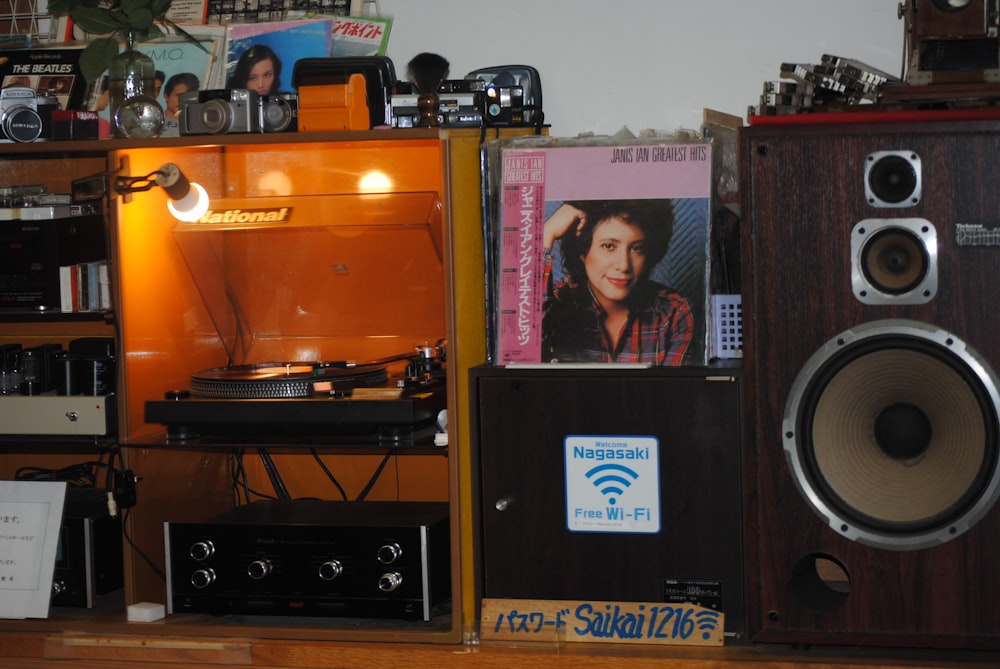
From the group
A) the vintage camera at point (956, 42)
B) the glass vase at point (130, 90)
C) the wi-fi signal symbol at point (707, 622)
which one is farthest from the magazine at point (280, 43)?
the wi-fi signal symbol at point (707, 622)

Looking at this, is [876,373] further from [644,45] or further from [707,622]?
[644,45]

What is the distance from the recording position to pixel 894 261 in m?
1.51

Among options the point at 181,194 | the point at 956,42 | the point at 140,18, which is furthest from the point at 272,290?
the point at 956,42

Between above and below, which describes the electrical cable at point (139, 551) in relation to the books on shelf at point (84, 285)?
below

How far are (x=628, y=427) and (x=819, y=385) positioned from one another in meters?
0.27

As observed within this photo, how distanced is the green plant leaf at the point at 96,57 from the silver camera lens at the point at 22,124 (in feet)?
0.42

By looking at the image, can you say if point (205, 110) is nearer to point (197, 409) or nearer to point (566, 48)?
point (197, 409)

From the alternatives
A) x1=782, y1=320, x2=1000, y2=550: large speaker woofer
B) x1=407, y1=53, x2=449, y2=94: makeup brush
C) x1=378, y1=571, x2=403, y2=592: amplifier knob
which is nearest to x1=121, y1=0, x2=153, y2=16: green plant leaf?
x1=407, y1=53, x2=449, y2=94: makeup brush

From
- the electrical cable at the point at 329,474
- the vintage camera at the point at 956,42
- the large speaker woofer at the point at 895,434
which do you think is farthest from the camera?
the electrical cable at the point at 329,474

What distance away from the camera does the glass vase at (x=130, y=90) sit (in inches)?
73.4

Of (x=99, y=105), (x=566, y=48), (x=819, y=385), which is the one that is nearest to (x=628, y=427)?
(x=819, y=385)

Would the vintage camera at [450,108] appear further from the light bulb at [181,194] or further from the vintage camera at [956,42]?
the vintage camera at [956,42]

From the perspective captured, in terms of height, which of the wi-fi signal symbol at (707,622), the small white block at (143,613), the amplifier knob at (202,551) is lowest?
the small white block at (143,613)

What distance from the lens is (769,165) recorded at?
153 centimetres
